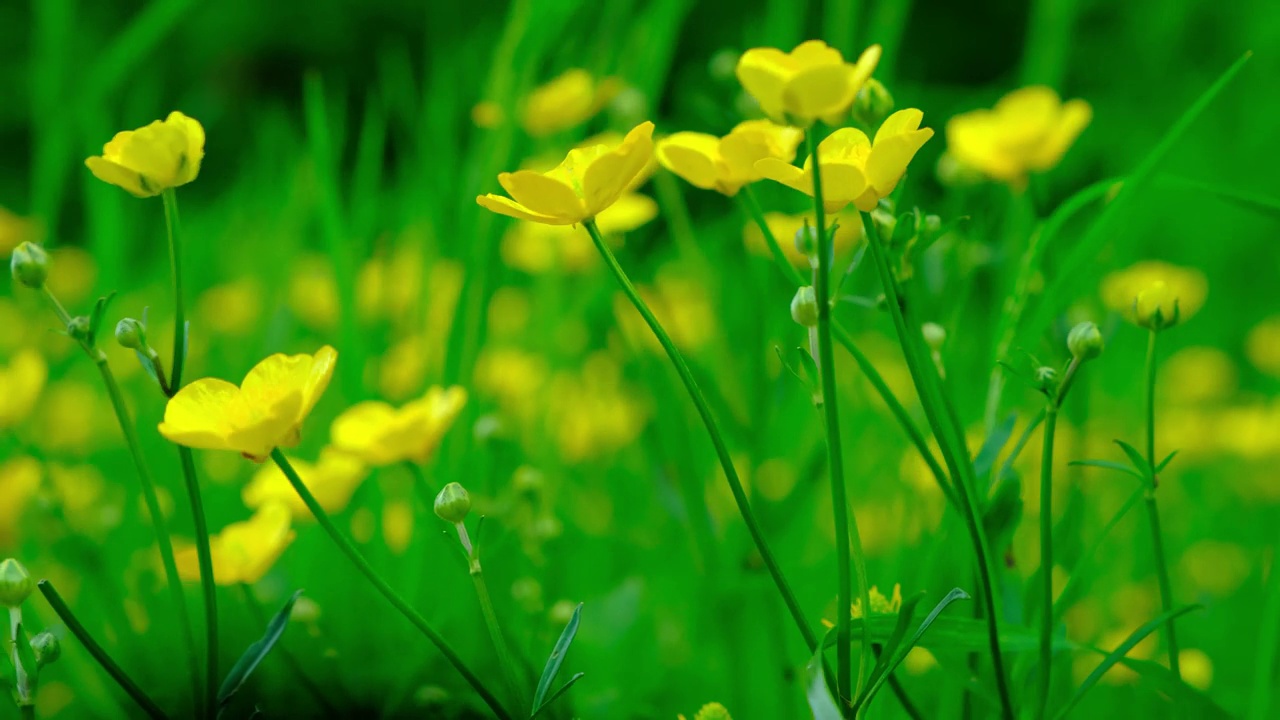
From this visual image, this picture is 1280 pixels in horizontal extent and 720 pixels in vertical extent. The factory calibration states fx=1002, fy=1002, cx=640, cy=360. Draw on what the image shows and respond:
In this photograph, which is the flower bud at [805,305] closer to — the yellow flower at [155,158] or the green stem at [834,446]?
the green stem at [834,446]

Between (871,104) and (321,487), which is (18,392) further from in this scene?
(871,104)

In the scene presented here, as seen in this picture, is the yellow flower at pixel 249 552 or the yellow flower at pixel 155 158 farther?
the yellow flower at pixel 249 552

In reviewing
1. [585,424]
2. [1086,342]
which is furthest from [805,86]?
[585,424]

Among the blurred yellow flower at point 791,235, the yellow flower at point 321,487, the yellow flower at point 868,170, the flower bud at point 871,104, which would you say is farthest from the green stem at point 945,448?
the yellow flower at point 321,487

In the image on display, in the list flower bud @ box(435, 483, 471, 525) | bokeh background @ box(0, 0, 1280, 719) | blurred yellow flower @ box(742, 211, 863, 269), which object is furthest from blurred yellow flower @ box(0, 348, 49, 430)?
blurred yellow flower @ box(742, 211, 863, 269)

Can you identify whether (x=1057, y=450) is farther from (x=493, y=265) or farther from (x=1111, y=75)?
(x=1111, y=75)

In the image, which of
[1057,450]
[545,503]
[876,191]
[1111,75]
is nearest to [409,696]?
[545,503]
